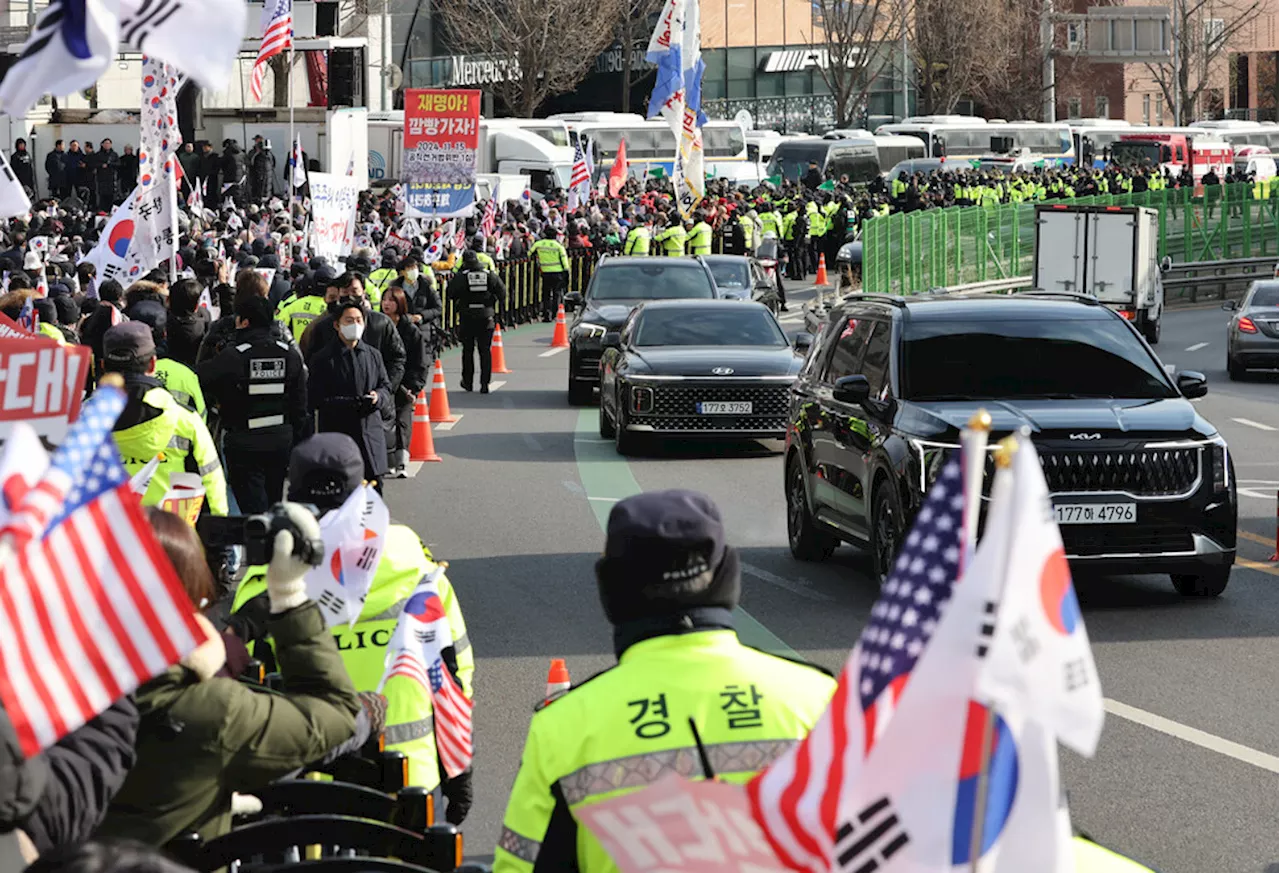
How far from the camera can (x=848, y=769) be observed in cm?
357

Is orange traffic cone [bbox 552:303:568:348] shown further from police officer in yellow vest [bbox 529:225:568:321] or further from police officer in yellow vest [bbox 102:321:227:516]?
police officer in yellow vest [bbox 102:321:227:516]

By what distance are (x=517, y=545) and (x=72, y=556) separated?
11962 mm

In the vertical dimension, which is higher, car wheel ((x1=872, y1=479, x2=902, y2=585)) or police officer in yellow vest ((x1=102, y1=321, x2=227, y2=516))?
police officer in yellow vest ((x1=102, y1=321, x2=227, y2=516))

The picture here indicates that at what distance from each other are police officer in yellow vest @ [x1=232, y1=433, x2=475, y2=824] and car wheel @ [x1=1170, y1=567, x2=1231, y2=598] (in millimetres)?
6878

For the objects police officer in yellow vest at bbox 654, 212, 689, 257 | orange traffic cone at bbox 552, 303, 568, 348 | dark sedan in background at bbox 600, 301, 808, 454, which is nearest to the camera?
dark sedan in background at bbox 600, 301, 808, 454

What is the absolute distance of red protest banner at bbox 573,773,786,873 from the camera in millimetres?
3676

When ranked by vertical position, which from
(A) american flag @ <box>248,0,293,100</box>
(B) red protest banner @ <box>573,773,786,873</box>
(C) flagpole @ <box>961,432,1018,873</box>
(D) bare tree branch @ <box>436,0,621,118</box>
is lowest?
(B) red protest banner @ <box>573,773,786,873</box>

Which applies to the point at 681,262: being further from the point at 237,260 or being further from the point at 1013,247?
the point at 1013,247

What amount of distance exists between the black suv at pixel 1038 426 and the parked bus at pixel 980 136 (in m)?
63.9

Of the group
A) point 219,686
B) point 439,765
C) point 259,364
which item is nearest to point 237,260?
point 259,364

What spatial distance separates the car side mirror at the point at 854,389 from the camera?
45.1 feet

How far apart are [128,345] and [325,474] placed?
3.98 metres

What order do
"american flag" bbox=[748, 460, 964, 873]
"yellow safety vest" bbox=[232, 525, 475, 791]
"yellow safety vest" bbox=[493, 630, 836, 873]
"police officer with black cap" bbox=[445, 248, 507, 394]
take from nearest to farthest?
"american flag" bbox=[748, 460, 964, 873]
"yellow safety vest" bbox=[493, 630, 836, 873]
"yellow safety vest" bbox=[232, 525, 475, 791]
"police officer with black cap" bbox=[445, 248, 507, 394]

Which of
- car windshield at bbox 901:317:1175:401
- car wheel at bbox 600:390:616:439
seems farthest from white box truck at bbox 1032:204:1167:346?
car windshield at bbox 901:317:1175:401
